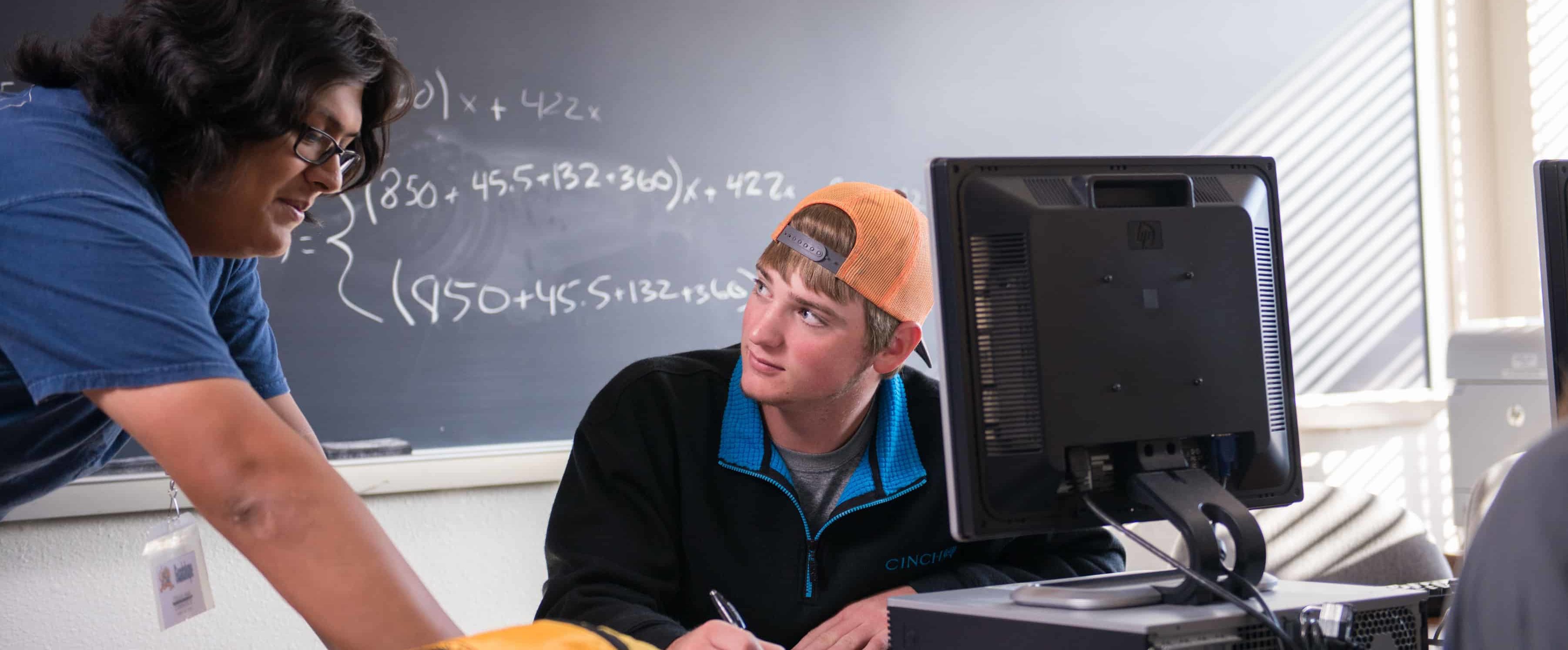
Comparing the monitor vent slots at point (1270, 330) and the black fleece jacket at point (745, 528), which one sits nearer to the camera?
the monitor vent slots at point (1270, 330)

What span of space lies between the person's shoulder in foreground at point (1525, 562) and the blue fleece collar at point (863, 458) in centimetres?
81

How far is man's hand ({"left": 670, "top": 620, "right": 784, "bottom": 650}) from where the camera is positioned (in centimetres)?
117

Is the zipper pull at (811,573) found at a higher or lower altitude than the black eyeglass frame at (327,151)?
lower

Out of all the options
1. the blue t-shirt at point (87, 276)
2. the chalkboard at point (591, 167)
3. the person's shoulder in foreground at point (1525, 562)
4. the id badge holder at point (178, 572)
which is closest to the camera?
the person's shoulder in foreground at point (1525, 562)

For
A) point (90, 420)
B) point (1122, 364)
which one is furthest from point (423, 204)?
point (1122, 364)

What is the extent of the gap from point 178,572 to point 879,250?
873mm

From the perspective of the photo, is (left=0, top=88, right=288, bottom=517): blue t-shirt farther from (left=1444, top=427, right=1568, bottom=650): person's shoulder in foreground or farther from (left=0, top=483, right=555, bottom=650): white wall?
(left=0, top=483, right=555, bottom=650): white wall

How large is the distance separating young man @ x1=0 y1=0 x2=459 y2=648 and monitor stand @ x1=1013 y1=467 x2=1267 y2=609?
0.50 meters

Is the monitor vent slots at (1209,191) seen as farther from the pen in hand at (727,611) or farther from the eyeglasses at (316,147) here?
the eyeglasses at (316,147)

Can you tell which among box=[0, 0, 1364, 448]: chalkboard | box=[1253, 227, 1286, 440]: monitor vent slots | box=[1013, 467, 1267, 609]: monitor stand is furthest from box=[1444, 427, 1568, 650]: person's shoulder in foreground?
box=[0, 0, 1364, 448]: chalkboard

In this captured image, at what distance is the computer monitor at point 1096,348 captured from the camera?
3.26ft

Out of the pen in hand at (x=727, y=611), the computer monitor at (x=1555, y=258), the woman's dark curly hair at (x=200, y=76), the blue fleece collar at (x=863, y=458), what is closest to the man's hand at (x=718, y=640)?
the pen in hand at (x=727, y=611)

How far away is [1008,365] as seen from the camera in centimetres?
100

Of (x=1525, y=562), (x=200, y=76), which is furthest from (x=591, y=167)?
(x=1525, y=562)
